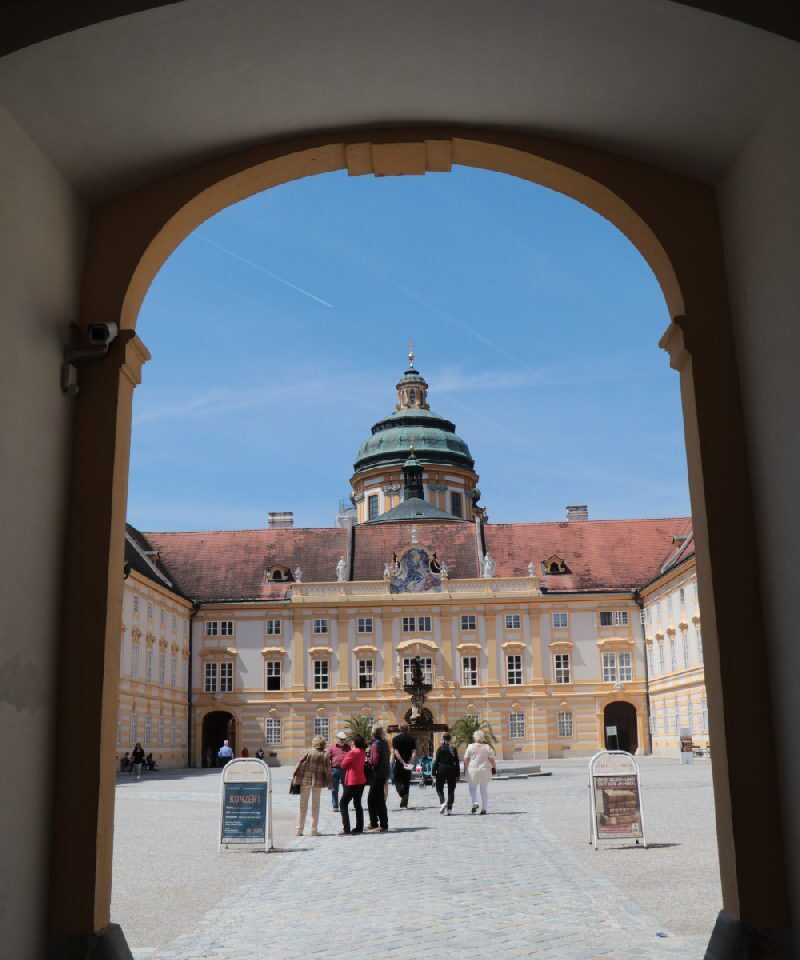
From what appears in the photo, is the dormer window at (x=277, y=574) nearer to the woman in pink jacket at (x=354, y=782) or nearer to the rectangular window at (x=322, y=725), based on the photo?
the rectangular window at (x=322, y=725)

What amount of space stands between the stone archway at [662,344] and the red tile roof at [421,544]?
53.7m

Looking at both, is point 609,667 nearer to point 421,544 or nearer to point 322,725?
point 421,544

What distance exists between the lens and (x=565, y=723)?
56906 mm

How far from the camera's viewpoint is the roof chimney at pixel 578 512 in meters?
72.4

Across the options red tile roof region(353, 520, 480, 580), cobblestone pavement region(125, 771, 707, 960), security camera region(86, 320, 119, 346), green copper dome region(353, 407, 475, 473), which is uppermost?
green copper dome region(353, 407, 475, 473)

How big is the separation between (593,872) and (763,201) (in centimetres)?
753

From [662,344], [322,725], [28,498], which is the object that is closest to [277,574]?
[322,725]

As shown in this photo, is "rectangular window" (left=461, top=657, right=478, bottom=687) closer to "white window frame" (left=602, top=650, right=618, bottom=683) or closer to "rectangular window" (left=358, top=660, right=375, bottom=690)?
"rectangular window" (left=358, top=660, right=375, bottom=690)

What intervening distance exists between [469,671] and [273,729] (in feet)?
36.2

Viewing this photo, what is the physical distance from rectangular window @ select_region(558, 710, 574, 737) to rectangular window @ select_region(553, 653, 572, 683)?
5.67 ft

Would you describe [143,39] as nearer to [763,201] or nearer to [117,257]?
[117,257]

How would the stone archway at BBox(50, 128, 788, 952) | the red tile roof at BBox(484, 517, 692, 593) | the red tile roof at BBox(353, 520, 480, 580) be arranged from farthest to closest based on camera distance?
the red tile roof at BBox(353, 520, 480, 580), the red tile roof at BBox(484, 517, 692, 593), the stone archway at BBox(50, 128, 788, 952)

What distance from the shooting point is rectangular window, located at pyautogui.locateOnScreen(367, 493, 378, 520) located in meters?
78.0

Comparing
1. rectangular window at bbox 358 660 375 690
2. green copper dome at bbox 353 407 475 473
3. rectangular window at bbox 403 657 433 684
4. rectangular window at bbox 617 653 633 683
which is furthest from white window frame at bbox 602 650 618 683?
green copper dome at bbox 353 407 475 473
